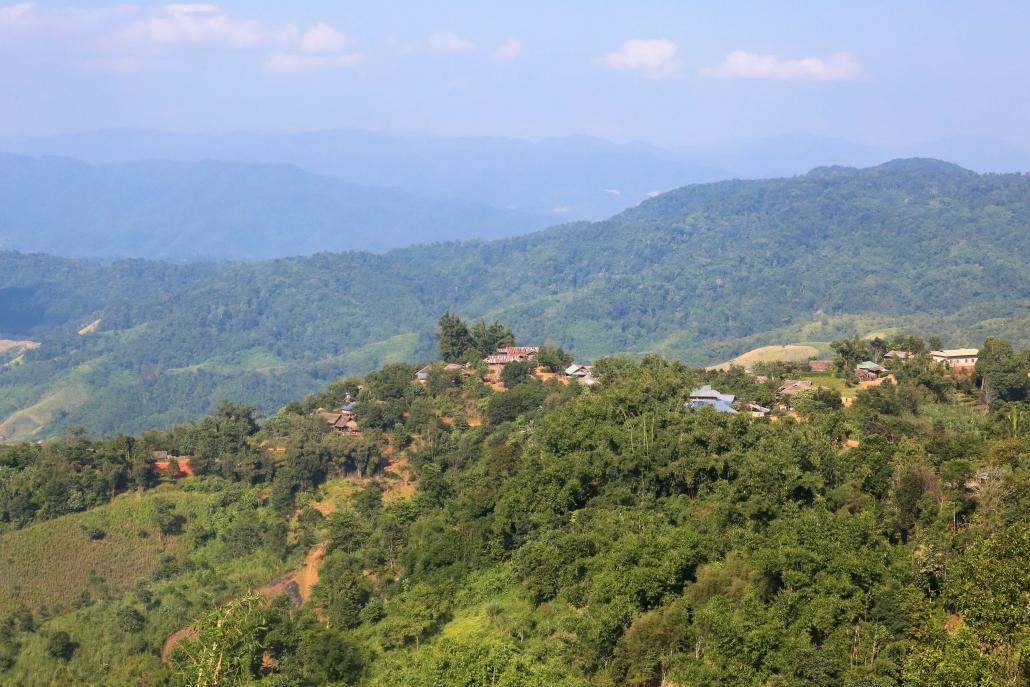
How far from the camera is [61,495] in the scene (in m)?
36.3

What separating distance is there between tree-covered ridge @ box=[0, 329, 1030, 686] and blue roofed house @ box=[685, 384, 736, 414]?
699 mm

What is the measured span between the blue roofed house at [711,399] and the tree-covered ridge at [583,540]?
27.5 inches

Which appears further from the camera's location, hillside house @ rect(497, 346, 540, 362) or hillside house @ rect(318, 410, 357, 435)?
hillside house @ rect(497, 346, 540, 362)

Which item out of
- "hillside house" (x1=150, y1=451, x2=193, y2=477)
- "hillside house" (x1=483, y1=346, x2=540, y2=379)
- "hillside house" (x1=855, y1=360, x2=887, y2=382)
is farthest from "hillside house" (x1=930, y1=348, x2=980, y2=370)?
"hillside house" (x1=150, y1=451, x2=193, y2=477)

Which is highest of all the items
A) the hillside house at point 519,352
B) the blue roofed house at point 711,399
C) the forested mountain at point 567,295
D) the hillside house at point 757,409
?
the blue roofed house at point 711,399

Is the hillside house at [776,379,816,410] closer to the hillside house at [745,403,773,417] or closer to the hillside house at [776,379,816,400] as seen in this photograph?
the hillside house at [776,379,816,400]

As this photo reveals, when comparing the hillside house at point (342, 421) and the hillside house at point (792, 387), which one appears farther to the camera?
the hillside house at point (342, 421)

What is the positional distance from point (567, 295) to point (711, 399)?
10855cm

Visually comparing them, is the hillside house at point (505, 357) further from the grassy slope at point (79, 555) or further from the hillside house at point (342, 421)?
the grassy slope at point (79, 555)

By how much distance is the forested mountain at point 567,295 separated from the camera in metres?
109

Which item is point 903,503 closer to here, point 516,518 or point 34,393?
point 516,518

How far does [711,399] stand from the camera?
34.9 metres

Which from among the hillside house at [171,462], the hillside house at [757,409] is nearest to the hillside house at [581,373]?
the hillside house at [757,409]

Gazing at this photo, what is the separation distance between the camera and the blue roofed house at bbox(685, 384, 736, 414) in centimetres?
3362
